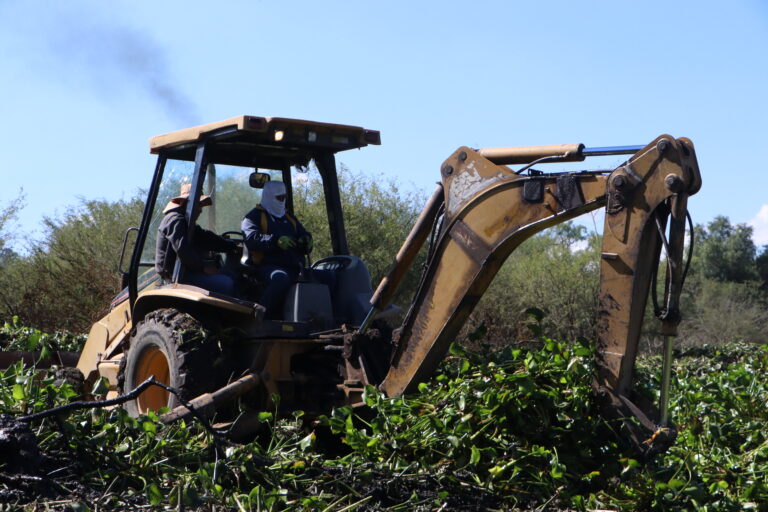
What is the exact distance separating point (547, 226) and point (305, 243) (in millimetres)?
2568

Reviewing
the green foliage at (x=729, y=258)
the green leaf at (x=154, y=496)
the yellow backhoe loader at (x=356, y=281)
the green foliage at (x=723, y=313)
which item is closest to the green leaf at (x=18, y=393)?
the green leaf at (x=154, y=496)

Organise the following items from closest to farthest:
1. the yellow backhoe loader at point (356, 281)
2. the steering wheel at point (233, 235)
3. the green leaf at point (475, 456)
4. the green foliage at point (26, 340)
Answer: the green leaf at point (475, 456)
the yellow backhoe loader at point (356, 281)
the steering wheel at point (233, 235)
the green foliage at point (26, 340)

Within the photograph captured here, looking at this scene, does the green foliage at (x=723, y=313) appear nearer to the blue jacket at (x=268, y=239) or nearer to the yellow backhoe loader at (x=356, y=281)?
the yellow backhoe loader at (x=356, y=281)

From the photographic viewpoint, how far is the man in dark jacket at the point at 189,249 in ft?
24.1

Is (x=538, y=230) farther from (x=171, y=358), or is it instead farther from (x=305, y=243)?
(x=171, y=358)

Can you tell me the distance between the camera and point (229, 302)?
22.3 feet

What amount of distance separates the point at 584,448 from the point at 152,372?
380cm

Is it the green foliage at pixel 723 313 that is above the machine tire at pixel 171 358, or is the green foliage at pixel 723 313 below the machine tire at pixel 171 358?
above

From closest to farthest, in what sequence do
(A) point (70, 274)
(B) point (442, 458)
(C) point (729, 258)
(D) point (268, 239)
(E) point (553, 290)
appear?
(B) point (442, 458) < (D) point (268, 239) < (A) point (70, 274) < (E) point (553, 290) < (C) point (729, 258)

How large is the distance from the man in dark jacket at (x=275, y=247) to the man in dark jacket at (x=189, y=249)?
32 cm

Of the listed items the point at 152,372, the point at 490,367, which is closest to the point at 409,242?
the point at 490,367

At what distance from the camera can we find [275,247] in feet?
24.2

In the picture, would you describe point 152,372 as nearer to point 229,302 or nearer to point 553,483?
point 229,302

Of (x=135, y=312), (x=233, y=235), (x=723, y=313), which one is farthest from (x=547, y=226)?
(x=723, y=313)
